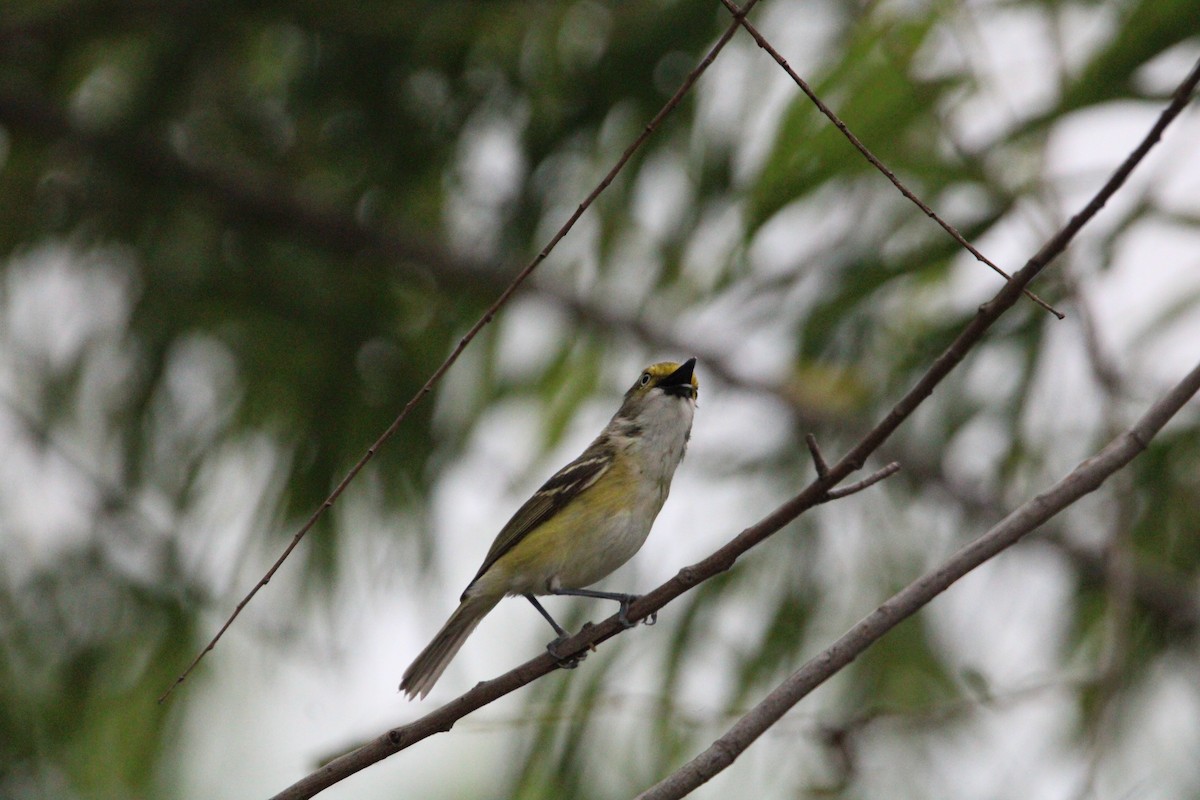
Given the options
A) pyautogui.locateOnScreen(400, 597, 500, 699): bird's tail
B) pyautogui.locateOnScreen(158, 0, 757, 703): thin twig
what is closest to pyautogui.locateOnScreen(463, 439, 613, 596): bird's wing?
pyautogui.locateOnScreen(400, 597, 500, 699): bird's tail

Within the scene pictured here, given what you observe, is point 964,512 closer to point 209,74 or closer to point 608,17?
point 608,17

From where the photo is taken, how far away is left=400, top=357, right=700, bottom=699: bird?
13.9 feet

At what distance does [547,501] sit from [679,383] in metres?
0.64

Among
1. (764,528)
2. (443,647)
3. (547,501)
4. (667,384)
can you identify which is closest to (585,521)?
(547,501)

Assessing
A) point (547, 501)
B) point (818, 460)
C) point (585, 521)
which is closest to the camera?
point (818, 460)

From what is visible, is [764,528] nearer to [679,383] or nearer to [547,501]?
[679,383]

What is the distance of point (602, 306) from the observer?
472 cm

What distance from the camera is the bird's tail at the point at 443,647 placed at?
424cm

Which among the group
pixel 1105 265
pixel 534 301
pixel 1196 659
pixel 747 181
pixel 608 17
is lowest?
pixel 1196 659

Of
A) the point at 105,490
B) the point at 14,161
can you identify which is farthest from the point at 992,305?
the point at 14,161

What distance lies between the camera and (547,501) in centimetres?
446

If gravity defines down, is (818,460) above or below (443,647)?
below

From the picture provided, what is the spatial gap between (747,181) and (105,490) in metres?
2.54

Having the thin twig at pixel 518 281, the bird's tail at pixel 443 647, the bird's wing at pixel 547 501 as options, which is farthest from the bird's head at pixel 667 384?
the thin twig at pixel 518 281
